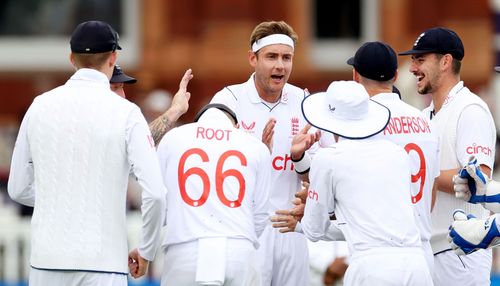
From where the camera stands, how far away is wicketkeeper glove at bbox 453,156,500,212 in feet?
27.9

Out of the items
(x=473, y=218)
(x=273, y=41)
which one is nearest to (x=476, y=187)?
(x=473, y=218)

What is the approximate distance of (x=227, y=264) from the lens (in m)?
8.48

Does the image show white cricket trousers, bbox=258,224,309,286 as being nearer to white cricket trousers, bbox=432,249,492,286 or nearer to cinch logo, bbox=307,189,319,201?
white cricket trousers, bbox=432,249,492,286

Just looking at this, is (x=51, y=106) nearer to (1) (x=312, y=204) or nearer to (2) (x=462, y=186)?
(1) (x=312, y=204)

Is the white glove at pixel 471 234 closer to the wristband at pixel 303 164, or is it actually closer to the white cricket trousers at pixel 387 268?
the white cricket trousers at pixel 387 268

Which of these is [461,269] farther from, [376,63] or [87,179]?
[87,179]

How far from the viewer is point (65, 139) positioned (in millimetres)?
8164

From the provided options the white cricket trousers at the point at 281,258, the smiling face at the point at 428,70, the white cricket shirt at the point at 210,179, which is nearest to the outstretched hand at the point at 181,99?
the white cricket shirt at the point at 210,179

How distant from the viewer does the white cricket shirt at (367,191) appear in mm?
8227

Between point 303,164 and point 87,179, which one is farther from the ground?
point 87,179

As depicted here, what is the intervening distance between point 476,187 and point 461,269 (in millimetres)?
1009

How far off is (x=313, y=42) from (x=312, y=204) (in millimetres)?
13579

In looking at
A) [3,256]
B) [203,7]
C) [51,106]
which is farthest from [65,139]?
[203,7]

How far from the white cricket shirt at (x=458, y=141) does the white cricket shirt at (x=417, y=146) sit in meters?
0.46
